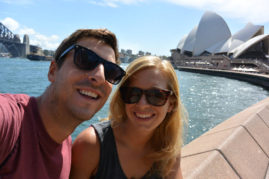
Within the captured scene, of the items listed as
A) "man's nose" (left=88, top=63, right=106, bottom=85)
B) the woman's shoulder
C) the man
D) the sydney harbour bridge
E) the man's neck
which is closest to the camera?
the man

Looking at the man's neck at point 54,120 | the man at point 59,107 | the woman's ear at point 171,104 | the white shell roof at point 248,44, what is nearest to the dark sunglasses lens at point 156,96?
the woman's ear at point 171,104

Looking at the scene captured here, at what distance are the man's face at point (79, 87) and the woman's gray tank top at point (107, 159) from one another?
0.26m

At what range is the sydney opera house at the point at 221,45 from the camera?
41500 mm

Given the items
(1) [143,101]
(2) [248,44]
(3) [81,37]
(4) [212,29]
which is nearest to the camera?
(3) [81,37]

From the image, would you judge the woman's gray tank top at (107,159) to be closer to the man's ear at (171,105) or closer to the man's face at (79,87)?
the man's face at (79,87)

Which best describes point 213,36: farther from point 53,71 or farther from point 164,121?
point 53,71

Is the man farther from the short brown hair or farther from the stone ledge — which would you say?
the stone ledge

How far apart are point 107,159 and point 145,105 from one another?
1.26 feet

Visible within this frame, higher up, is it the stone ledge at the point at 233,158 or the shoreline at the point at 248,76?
the stone ledge at the point at 233,158

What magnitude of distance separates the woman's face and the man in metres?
0.21

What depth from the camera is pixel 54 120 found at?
38.2 inches

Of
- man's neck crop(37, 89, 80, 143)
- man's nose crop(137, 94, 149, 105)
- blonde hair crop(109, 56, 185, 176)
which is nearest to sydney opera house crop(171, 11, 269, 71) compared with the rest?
blonde hair crop(109, 56, 185, 176)

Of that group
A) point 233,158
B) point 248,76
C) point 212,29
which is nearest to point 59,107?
point 233,158

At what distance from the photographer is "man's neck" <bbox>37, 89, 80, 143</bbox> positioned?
0.96 meters
